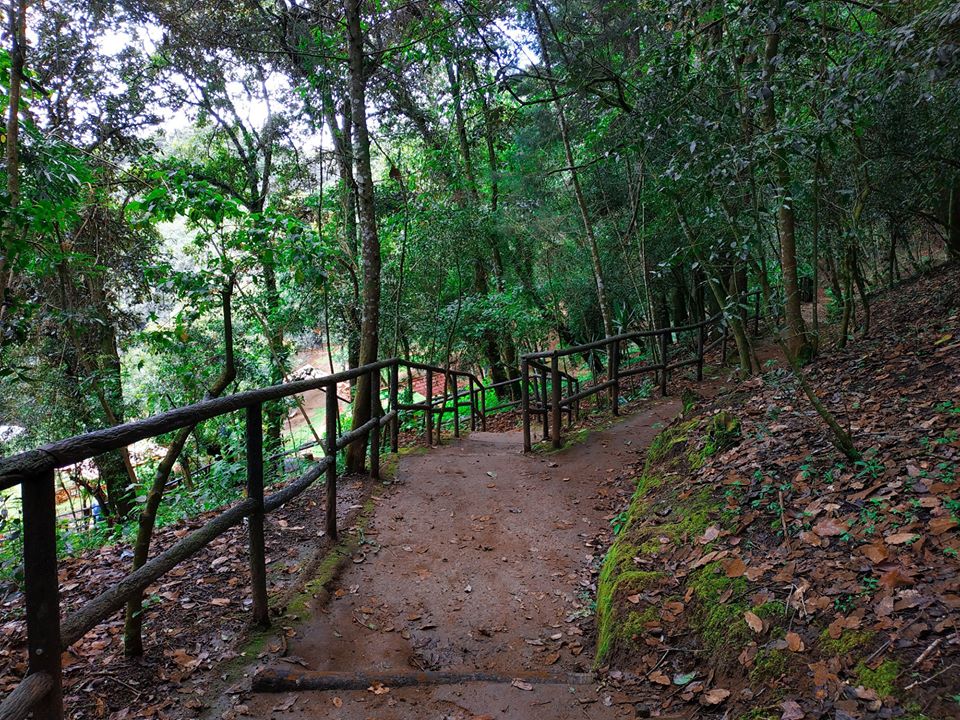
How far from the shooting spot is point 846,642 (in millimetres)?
2379

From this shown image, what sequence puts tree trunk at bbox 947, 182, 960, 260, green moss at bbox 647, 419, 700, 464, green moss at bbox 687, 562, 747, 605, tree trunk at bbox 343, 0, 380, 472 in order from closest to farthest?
green moss at bbox 687, 562, 747, 605, green moss at bbox 647, 419, 700, 464, tree trunk at bbox 343, 0, 380, 472, tree trunk at bbox 947, 182, 960, 260

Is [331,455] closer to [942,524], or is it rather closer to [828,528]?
[828,528]

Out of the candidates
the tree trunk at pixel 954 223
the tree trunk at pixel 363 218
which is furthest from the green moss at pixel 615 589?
the tree trunk at pixel 954 223

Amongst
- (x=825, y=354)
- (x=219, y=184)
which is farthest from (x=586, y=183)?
(x=219, y=184)

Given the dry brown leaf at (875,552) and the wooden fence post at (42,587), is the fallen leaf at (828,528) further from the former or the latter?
the wooden fence post at (42,587)

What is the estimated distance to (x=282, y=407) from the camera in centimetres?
1023

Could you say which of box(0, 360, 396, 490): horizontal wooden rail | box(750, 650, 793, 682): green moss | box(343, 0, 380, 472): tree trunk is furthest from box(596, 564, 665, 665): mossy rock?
Answer: box(343, 0, 380, 472): tree trunk

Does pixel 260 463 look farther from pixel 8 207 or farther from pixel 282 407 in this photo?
pixel 282 407

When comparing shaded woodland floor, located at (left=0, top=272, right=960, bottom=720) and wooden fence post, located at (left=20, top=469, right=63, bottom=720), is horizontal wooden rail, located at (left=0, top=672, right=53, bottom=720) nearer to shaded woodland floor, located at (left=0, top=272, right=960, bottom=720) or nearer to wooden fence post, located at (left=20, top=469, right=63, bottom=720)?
wooden fence post, located at (left=20, top=469, right=63, bottom=720)

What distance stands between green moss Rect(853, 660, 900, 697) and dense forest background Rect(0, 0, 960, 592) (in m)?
2.87

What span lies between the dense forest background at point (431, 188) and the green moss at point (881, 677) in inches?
113

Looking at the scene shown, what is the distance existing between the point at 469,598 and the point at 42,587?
2.74 m

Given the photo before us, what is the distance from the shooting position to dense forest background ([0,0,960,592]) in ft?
15.7

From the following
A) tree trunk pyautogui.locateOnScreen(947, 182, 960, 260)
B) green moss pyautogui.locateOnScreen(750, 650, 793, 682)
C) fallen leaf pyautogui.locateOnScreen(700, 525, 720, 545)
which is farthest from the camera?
tree trunk pyautogui.locateOnScreen(947, 182, 960, 260)
